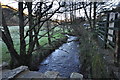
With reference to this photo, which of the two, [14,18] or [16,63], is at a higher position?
[14,18]

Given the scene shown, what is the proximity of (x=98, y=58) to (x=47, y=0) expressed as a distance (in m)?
1.91

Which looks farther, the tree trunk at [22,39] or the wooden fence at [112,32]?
the tree trunk at [22,39]

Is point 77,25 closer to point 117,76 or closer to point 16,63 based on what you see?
point 16,63

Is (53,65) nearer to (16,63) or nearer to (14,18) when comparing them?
(16,63)

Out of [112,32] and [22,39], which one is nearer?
[22,39]

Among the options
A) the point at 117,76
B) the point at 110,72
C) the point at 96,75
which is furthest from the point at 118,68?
the point at 96,75

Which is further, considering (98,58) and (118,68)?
(98,58)

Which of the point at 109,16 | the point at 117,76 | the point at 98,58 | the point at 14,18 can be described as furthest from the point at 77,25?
the point at 117,76

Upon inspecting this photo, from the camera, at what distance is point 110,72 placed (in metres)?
1.95

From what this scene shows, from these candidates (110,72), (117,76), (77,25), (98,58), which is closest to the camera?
(117,76)

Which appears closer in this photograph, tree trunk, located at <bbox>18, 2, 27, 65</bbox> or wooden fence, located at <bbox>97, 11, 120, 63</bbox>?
wooden fence, located at <bbox>97, 11, 120, 63</bbox>

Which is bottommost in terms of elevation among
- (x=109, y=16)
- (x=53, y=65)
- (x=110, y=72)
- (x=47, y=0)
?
(x=53, y=65)

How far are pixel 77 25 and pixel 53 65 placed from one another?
4.20 meters

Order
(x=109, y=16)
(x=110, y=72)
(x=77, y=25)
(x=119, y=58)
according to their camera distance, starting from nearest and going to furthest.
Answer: (x=110, y=72)
(x=119, y=58)
(x=109, y=16)
(x=77, y=25)
